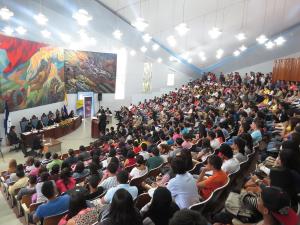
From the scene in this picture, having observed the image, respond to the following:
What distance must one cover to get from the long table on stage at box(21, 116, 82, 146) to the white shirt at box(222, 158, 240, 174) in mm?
8656

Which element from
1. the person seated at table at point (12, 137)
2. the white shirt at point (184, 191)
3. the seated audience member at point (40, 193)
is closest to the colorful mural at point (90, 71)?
the person seated at table at point (12, 137)

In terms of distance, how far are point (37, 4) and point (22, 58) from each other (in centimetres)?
319

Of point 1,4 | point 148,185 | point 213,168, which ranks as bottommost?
point 148,185

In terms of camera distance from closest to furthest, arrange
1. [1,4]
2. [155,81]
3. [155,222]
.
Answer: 1. [155,222]
2. [1,4]
3. [155,81]

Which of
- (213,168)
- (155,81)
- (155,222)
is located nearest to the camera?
(155,222)

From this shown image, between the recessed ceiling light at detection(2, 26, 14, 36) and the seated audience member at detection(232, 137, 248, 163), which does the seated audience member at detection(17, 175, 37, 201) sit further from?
the recessed ceiling light at detection(2, 26, 14, 36)

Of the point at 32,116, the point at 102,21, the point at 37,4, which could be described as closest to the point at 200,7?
the point at 102,21

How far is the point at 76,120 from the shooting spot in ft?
45.9

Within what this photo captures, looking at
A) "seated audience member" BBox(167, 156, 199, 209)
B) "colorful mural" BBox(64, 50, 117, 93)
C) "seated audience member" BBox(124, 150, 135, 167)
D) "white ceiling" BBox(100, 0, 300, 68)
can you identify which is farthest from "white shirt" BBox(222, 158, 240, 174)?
"colorful mural" BBox(64, 50, 117, 93)

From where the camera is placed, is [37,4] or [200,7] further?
[37,4]

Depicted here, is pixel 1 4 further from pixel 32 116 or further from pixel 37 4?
pixel 32 116

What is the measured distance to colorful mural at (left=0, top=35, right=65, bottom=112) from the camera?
397 inches

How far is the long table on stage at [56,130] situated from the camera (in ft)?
33.8

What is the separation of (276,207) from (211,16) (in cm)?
1120
